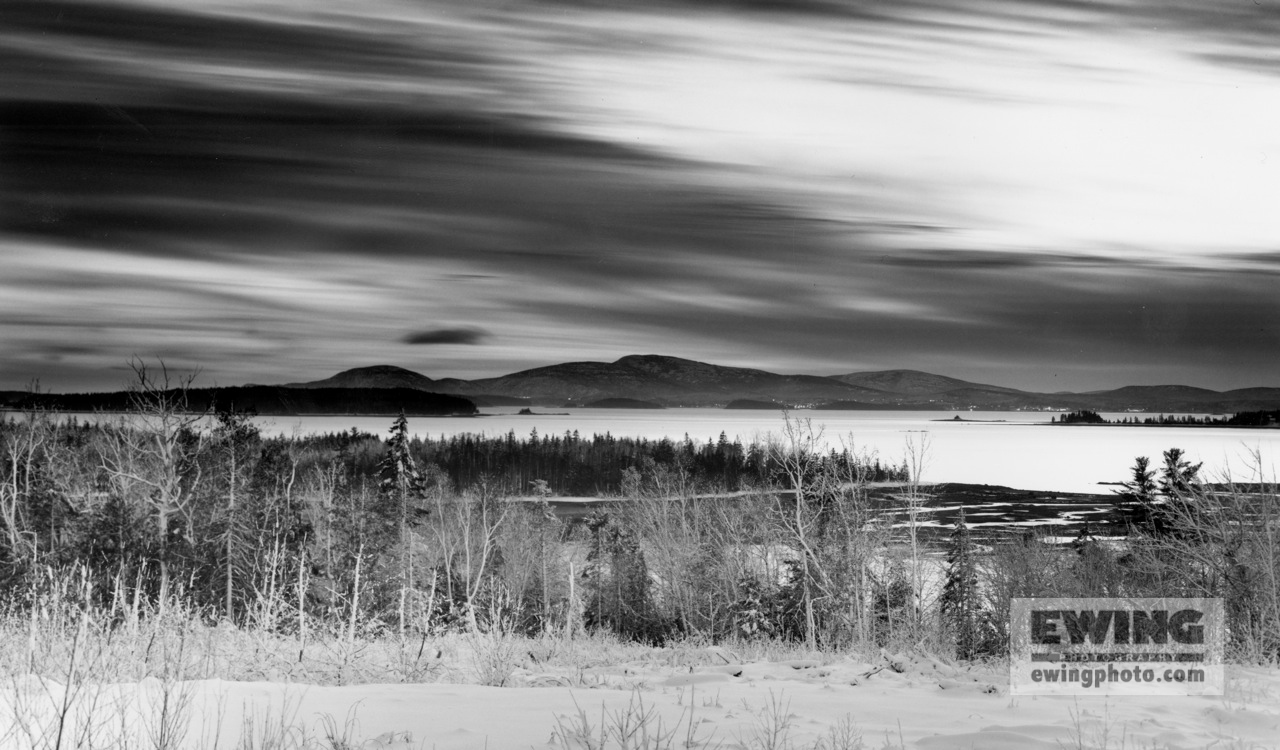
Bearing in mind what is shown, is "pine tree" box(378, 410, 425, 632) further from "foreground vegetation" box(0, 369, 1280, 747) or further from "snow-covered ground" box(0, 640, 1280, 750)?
"snow-covered ground" box(0, 640, 1280, 750)

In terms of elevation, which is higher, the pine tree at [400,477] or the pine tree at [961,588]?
the pine tree at [400,477]

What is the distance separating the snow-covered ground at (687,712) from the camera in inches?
299

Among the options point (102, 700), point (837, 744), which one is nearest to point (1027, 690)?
point (837, 744)

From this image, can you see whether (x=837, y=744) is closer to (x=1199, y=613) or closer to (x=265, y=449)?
(x=1199, y=613)

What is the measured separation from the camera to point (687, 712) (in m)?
9.07

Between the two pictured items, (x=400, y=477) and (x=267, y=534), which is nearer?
(x=267, y=534)

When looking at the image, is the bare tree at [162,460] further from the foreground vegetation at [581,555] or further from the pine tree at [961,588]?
the pine tree at [961,588]

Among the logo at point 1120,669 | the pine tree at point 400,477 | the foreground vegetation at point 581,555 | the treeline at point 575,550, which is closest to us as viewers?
the logo at point 1120,669

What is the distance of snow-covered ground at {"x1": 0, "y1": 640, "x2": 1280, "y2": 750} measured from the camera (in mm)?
7594

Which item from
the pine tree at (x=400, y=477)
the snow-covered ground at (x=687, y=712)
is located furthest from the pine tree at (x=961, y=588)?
the snow-covered ground at (x=687, y=712)

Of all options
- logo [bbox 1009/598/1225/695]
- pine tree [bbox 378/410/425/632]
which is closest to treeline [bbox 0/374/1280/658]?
pine tree [bbox 378/410/425/632]

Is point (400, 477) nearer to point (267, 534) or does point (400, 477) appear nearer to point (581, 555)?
point (267, 534)

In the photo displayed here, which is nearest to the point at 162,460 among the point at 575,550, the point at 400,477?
the point at 400,477

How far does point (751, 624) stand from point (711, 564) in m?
9.43
